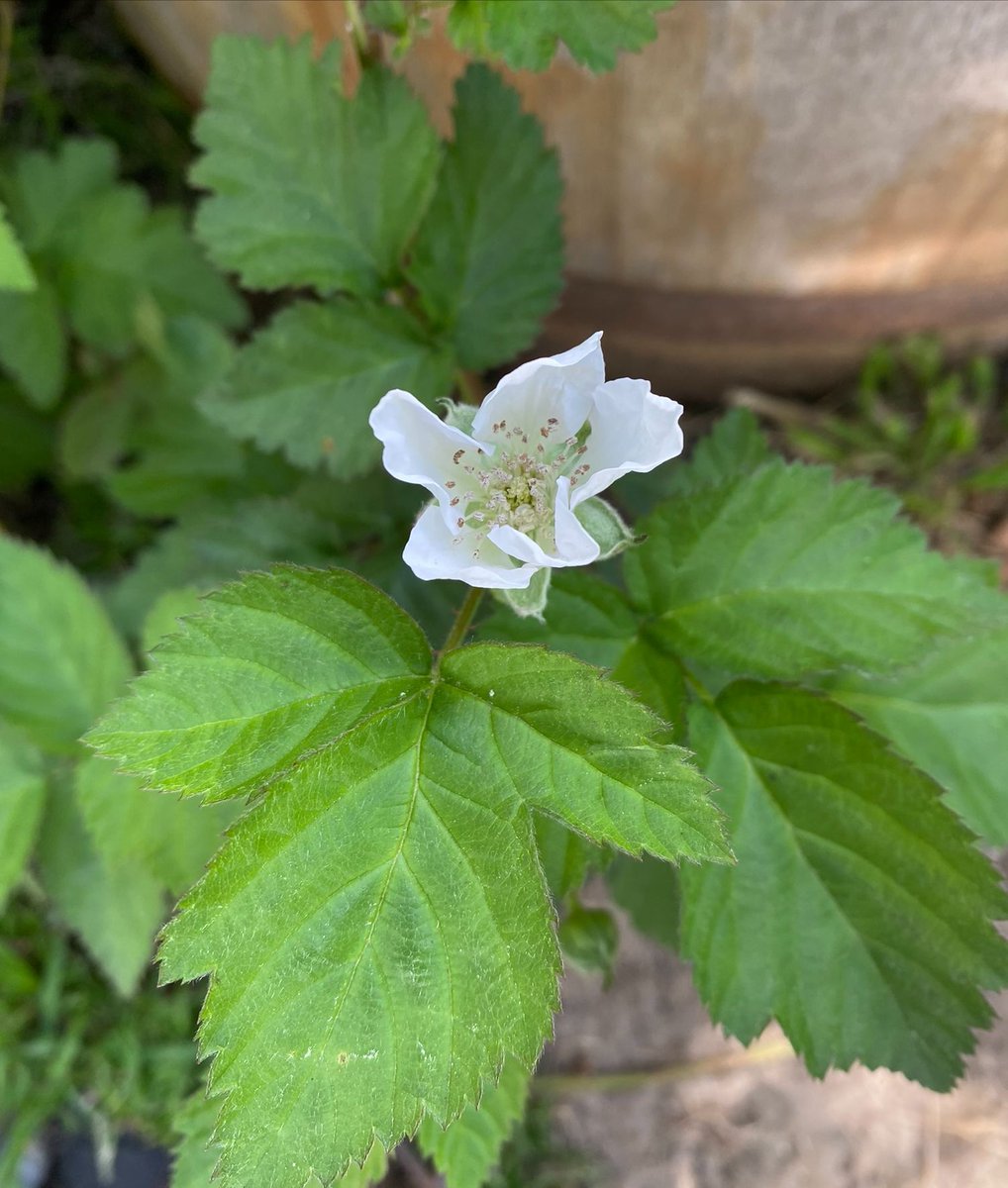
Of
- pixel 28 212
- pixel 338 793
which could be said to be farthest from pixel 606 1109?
pixel 28 212

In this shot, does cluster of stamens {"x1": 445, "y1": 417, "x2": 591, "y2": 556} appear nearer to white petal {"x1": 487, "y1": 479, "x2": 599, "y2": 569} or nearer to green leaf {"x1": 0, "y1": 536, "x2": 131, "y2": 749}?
white petal {"x1": 487, "y1": 479, "x2": 599, "y2": 569}

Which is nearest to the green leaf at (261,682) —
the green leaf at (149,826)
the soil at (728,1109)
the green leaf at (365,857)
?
the green leaf at (365,857)

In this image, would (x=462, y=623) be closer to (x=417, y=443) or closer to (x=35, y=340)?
(x=417, y=443)

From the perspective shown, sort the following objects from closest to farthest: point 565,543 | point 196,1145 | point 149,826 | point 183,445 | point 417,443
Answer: point 565,543 → point 417,443 → point 196,1145 → point 149,826 → point 183,445

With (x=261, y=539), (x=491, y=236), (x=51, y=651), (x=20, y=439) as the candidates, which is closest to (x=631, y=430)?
(x=491, y=236)

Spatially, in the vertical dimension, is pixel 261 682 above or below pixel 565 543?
below

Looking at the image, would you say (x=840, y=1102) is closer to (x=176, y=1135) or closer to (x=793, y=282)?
(x=176, y=1135)

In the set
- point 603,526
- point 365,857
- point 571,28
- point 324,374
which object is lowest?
point 365,857
